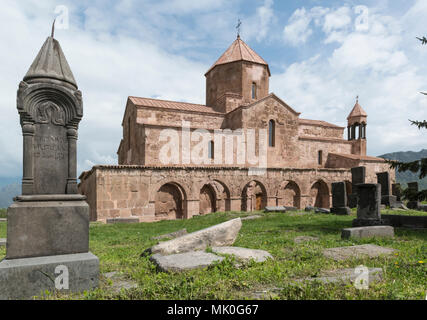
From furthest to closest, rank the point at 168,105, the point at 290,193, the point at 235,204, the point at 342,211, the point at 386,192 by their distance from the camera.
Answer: the point at 290,193, the point at 168,105, the point at 235,204, the point at 386,192, the point at 342,211

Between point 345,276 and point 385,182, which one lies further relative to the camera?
point 385,182

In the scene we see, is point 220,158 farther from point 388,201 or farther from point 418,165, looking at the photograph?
point 418,165

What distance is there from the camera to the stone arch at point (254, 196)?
666 inches

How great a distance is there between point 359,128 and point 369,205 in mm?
20646

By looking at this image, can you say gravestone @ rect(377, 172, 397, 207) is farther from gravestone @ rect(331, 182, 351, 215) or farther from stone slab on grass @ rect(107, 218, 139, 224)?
stone slab on grass @ rect(107, 218, 139, 224)

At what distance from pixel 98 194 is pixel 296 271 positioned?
11.7 meters

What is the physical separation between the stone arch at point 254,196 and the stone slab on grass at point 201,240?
460 inches

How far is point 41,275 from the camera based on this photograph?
2.85m

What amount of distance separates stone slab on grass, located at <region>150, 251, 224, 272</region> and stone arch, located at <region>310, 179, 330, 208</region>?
56.7ft

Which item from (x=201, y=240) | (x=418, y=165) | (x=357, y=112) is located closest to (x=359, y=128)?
(x=357, y=112)

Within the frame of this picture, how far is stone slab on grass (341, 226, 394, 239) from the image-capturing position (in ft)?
19.0

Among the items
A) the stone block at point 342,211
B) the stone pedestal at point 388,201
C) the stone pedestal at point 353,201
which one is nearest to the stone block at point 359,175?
the stone pedestal at point 388,201

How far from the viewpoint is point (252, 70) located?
69.8 ft

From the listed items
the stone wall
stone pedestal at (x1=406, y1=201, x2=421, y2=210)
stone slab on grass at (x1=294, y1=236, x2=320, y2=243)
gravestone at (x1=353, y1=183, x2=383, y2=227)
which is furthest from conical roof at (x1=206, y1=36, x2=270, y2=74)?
stone slab on grass at (x1=294, y1=236, x2=320, y2=243)
